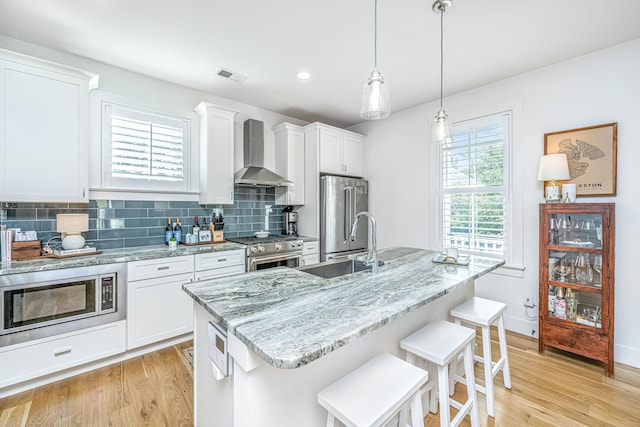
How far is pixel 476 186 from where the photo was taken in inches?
126

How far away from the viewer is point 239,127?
12.0ft

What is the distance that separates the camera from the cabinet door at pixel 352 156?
4086 millimetres

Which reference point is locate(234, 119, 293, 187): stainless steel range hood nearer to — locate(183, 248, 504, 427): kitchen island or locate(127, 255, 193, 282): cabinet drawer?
locate(127, 255, 193, 282): cabinet drawer

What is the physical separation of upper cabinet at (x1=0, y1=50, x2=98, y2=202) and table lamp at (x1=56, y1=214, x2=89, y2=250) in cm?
17

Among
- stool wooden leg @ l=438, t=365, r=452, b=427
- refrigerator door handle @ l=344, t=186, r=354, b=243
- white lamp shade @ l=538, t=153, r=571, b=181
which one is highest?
white lamp shade @ l=538, t=153, r=571, b=181

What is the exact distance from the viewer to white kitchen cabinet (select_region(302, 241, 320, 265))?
357 centimetres

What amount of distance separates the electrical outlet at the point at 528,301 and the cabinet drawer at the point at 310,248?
229 cm

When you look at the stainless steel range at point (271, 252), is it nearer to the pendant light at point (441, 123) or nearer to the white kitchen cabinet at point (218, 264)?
the white kitchen cabinet at point (218, 264)

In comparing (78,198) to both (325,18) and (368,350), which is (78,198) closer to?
(325,18)

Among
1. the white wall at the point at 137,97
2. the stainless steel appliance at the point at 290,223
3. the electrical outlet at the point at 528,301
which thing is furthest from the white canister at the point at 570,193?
the white wall at the point at 137,97

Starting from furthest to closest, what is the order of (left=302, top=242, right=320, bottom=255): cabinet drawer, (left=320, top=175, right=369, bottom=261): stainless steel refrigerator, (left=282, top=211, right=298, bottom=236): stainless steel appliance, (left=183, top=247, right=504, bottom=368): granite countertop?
(left=282, top=211, right=298, bottom=236): stainless steel appliance
(left=320, top=175, right=369, bottom=261): stainless steel refrigerator
(left=302, top=242, right=320, bottom=255): cabinet drawer
(left=183, top=247, right=504, bottom=368): granite countertop

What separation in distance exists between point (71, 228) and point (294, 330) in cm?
248

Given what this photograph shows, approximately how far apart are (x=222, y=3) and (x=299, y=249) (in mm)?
2480

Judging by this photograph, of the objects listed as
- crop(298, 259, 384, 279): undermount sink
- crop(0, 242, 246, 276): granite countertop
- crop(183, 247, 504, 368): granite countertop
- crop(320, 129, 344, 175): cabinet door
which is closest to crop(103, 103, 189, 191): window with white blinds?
crop(0, 242, 246, 276): granite countertop
